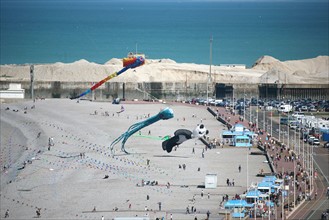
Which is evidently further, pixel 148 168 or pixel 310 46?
pixel 310 46

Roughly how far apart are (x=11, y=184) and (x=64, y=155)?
26.3ft

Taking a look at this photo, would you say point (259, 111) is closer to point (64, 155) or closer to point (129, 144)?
point (129, 144)

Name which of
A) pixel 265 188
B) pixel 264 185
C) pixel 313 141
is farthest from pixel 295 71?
pixel 265 188

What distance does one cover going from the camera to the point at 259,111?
91.4 m

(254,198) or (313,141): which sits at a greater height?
(313,141)

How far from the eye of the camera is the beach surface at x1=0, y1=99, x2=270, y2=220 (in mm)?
53812

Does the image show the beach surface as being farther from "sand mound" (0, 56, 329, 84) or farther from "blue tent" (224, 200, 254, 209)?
"sand mound" (0, 56, 329, 84)

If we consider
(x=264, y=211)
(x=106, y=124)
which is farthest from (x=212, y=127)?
(x=264, y=211)

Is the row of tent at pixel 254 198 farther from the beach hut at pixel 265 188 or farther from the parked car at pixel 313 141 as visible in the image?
the parked car at pixel 313 141

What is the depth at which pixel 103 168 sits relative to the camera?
6328 cm

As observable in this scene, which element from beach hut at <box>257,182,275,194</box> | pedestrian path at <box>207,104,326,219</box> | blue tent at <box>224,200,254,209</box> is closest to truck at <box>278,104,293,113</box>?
pedestrian path at <box>207,104,326,219</box>

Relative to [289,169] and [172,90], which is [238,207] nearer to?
[289,169]

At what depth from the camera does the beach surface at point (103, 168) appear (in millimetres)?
53812

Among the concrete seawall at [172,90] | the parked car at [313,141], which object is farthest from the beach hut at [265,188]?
the concrete seawall at [172,90]
